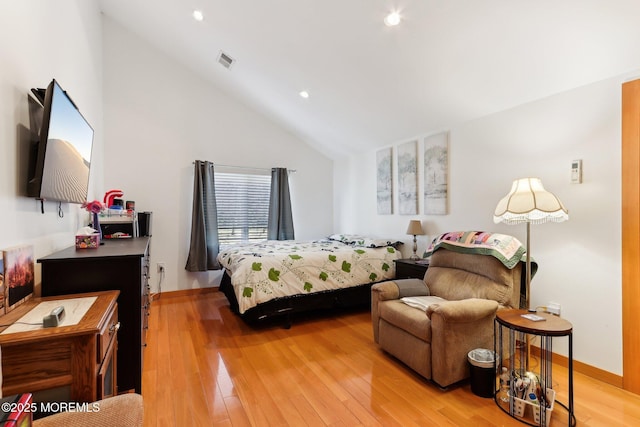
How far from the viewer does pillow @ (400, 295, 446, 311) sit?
2.40 m

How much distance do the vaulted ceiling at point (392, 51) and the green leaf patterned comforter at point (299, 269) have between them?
169cm

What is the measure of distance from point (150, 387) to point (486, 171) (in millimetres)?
3437

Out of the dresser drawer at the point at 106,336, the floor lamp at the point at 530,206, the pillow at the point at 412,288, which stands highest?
the floor lamp at the point at 530,206

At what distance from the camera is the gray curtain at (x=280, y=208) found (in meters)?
5.05

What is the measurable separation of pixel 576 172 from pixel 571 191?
6.0 inches

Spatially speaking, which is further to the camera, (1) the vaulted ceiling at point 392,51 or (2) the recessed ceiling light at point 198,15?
(2) the recessed ceiling light at point 198,15

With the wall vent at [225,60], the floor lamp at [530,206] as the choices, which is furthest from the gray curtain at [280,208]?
the floor lamp at [530,206]

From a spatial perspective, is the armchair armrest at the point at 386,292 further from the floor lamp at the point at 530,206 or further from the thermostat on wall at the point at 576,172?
the thermostat on wall at the point at 576,172

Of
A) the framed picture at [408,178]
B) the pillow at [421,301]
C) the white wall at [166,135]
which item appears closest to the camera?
the pillow at [421,301]

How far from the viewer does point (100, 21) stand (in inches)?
153

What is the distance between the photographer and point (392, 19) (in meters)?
2.33

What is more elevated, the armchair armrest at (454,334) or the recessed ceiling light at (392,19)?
the recessed ceiling light at (392,19)

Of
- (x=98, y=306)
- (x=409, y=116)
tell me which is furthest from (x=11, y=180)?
(x=409, y=116)

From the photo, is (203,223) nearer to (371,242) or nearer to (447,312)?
(371,242)
